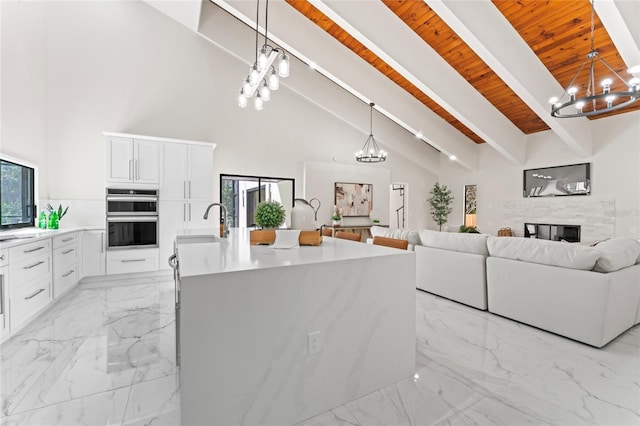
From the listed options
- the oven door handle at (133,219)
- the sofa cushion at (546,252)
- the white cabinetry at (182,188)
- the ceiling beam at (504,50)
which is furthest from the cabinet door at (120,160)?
the sofa cushion at (546,252)

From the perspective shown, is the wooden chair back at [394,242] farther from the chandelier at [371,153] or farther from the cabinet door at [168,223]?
the chandelier at [371,153]

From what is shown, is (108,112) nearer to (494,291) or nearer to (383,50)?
(383,50)

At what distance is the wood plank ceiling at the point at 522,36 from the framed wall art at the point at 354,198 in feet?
9.02

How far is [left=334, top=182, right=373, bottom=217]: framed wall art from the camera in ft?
24.5

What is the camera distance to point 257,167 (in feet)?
20.9

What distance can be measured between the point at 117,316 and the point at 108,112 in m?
3.56

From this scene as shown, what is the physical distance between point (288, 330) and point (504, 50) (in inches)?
190

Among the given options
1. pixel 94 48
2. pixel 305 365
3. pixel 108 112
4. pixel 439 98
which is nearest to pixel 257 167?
pixel 108 112

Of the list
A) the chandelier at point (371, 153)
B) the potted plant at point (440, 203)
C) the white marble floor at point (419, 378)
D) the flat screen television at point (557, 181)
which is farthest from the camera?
the potted plant at point (440, 203)

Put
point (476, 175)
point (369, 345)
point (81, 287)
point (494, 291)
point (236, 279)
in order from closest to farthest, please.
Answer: point (236, 279), point (369, 345), point (494, 291), point (81, 287), point (476, 175)

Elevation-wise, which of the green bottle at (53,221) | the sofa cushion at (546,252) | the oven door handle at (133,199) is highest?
the oven door handle at (133,199)

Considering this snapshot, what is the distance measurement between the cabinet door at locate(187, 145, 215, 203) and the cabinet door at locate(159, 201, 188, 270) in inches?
10.7

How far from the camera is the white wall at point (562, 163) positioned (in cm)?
538

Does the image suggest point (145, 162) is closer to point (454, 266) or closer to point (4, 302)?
point (4, 302)
